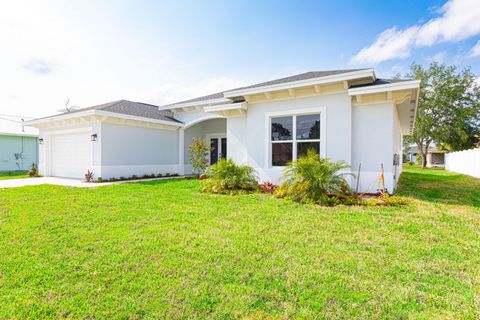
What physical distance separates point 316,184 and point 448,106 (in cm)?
3212

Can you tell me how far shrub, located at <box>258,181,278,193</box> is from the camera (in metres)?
8.07

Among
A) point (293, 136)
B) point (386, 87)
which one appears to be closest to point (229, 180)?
point (293, 136)

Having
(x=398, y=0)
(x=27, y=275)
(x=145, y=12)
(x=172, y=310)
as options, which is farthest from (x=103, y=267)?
(x=398, y=0)

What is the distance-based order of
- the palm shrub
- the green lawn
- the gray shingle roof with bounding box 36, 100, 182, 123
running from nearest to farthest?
1. the green lawn
2. the palm shrub
3. the gray shingle roof with bounding box 36, 100, 182, 123

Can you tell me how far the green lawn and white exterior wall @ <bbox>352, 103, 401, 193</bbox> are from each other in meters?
2.17

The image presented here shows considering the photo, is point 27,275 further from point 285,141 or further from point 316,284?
point 285,141

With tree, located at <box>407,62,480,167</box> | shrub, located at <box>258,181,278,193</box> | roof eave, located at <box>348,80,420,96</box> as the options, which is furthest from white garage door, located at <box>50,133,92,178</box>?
tree, located at <box>407,62,480,167</box>

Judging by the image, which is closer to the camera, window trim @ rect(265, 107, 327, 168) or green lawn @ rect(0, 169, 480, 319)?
green lawn @ rect(0, 169, 480, 319)

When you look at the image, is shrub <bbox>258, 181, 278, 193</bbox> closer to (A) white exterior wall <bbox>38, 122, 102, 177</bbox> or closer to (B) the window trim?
(B) the window trim

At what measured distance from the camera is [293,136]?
8617 mm

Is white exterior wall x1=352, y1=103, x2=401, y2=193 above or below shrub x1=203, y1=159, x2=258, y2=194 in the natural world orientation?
above

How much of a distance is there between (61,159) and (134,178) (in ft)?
15.7

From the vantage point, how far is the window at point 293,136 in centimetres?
834

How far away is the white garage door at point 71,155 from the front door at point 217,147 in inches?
262
